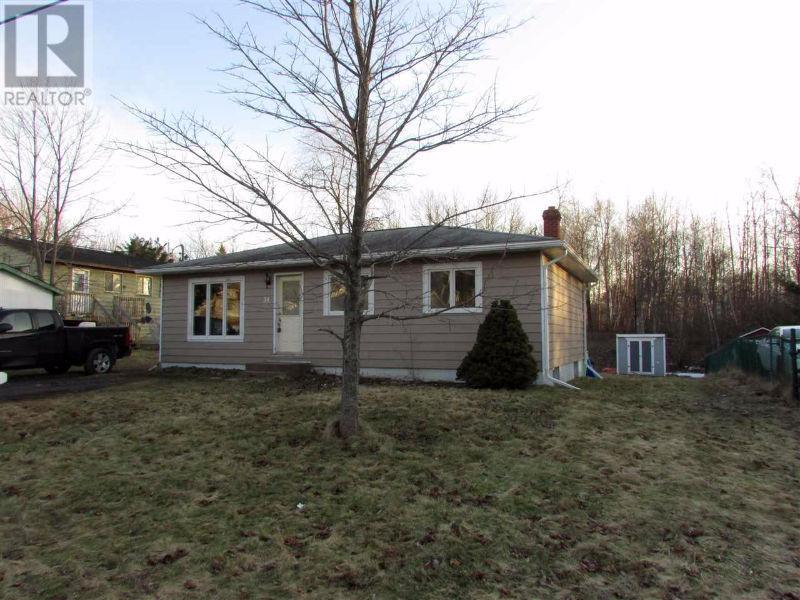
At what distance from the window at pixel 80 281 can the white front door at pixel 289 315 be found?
17788mm

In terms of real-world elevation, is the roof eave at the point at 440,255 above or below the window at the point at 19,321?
above

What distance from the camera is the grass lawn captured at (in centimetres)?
323

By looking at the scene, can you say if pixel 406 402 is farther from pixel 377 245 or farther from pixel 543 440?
pixel 377 245

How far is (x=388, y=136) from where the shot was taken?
19.1ft

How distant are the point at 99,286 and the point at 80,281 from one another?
96cm

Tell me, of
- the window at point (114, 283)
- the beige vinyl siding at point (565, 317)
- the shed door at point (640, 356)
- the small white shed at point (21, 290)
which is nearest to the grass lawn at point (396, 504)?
the beige vinyl siding at point (565, 317)

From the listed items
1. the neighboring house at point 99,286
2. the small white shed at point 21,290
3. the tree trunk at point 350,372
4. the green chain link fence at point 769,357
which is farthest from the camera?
the neighboring house at point 99,286

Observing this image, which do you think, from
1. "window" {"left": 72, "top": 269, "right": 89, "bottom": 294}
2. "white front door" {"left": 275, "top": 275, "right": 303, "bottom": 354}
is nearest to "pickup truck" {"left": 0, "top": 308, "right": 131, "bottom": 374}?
"white front door" {"left": 275, "top": 275, "right": 303, "bottom": 354}

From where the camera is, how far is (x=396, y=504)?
4.29 m

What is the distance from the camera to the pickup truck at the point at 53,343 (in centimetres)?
1127

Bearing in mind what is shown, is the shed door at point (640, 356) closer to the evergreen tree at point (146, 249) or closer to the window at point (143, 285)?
the window at point (143, 285)

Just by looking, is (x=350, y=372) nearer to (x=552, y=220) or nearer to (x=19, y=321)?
(x=552, y=220)

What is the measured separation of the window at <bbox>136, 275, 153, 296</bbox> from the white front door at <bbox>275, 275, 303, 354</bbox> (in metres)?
19.5

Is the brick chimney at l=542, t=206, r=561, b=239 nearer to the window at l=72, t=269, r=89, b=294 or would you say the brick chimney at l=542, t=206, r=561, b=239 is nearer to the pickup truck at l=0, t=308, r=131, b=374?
the pickup truck at l=0, t=308, r=131, b=374
